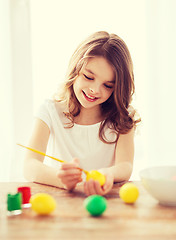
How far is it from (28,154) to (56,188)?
0.37m

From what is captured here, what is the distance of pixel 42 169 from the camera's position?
4.22 ft

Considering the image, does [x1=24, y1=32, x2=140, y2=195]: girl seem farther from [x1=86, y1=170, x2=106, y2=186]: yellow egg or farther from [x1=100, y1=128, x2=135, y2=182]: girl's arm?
[x1=86, y1=170, x2=106, y2=186]: yellow egg

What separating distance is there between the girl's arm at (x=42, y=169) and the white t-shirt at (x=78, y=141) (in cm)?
7

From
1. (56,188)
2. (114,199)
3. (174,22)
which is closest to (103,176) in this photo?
(114,199)

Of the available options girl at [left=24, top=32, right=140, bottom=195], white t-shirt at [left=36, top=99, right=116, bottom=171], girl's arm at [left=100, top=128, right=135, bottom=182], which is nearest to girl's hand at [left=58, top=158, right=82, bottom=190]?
girl at [left=24, top=32, right=140, bottom=195]

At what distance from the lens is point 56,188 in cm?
113

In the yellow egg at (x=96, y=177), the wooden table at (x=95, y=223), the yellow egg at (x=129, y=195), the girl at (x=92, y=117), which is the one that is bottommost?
the wooden table at (x=95, y=223)

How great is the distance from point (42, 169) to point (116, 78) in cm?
54

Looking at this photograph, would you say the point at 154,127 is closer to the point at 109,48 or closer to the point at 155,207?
the point at 109,48

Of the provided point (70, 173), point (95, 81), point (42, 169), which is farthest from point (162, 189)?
point (95, 81)

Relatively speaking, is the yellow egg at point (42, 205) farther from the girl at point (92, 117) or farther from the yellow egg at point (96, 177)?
the girl at point (92, 117)

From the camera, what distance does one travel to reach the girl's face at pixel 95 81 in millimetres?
1418

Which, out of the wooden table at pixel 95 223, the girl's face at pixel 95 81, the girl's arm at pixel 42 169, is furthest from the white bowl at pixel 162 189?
the girl's face at pixel 95 81

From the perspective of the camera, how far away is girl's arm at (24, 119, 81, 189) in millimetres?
1033
